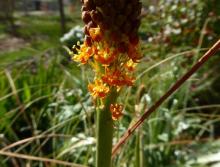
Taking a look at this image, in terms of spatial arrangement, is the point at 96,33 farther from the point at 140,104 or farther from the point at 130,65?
the point at 140,104

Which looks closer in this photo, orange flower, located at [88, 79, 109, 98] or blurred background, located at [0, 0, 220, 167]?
orange flower, located at [88, 79, 109, 98]

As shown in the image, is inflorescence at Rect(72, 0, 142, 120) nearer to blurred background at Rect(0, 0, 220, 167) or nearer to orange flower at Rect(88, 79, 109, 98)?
orange flower at Rect(88, 79, 109, 98)

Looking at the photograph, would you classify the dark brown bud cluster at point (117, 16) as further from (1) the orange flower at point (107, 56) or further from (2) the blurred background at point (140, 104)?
(2) the blurred background at point (140, 104)

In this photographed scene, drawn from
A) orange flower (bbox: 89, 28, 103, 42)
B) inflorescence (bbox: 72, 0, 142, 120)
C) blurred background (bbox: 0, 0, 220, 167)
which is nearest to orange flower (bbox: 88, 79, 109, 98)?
inflorescence (bbox: 72, 0, 142, 120)

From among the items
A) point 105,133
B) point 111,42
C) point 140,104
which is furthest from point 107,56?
point 140,104

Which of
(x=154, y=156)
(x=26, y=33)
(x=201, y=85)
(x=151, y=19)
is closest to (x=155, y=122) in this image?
(x=154, y=156)

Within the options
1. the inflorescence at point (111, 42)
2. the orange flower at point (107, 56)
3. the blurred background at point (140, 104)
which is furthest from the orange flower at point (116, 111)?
the blurred background at point (140, 104)
